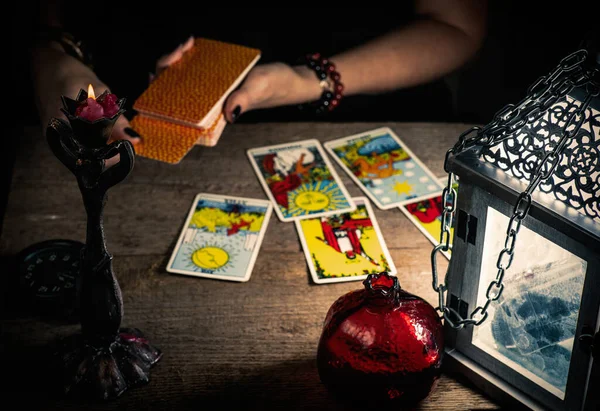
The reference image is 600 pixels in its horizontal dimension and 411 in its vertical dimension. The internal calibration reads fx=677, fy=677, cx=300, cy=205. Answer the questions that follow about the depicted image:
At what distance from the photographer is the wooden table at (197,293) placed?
95 cm

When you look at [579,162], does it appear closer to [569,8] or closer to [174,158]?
[174,158]

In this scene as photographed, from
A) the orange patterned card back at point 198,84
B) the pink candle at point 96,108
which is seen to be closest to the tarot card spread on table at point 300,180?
the orange patterned card back at point 198,84

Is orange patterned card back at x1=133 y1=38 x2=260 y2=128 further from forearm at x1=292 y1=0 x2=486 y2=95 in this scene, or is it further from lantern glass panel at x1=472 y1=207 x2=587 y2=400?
lantern glass panel at x1=472 y1=207 x2=587 y2=400

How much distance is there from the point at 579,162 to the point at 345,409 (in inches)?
17.6

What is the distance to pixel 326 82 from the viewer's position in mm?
1731

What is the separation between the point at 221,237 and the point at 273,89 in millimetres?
552

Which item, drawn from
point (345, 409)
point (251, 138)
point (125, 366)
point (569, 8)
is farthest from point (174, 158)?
point (569, 8)

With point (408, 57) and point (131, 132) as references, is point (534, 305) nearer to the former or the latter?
point (131, 132)

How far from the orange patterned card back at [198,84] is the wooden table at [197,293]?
0.10 meters

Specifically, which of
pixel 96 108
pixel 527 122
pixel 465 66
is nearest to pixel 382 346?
pixel 527 122

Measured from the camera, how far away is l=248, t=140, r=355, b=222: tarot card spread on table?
50.3 inches

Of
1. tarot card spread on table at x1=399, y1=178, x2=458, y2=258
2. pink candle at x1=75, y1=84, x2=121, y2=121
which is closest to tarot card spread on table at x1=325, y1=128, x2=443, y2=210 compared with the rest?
tarot card spread on table at x1=399, y1=178, x2=458, y2=258

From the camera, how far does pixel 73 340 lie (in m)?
0.97

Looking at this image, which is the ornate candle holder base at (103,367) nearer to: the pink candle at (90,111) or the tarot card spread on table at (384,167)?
the pink candle at (90,111)
